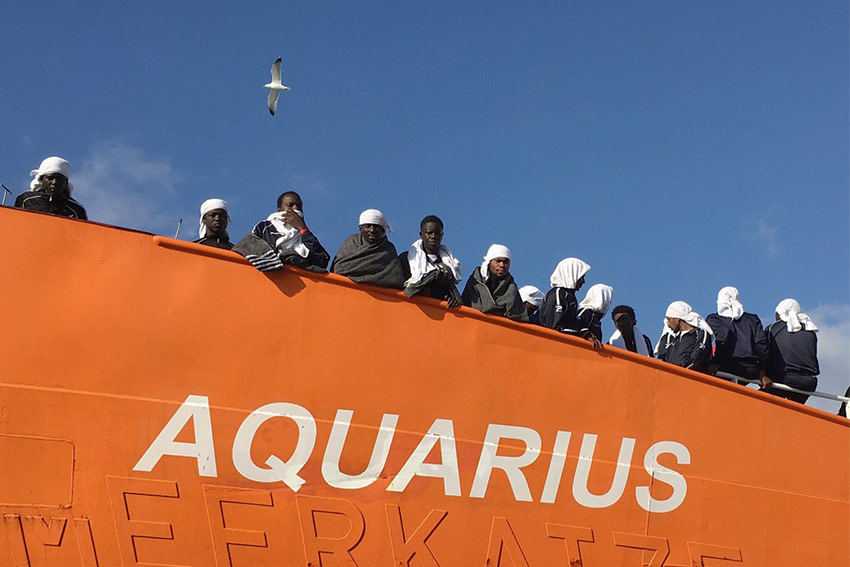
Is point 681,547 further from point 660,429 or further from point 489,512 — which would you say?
point 489,512

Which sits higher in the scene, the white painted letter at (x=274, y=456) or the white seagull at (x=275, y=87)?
the white seagull at (x=275, y=87)

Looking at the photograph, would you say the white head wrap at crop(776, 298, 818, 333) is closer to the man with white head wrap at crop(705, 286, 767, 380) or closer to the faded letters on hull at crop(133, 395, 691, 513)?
the man with white head wrap at crop(705, 286, 767, 380)

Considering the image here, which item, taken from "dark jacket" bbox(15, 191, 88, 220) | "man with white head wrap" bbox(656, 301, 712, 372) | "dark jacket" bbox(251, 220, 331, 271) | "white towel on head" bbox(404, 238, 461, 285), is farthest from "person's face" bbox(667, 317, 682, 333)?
"dark jacket" bbox(15, 191, 88, 220)

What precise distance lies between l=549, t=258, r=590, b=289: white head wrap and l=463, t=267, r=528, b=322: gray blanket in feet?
1.67

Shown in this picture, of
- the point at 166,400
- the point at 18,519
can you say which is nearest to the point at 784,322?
the point at 166,400

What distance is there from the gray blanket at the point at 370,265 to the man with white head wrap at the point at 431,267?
0.37ft

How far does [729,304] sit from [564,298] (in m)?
1.87

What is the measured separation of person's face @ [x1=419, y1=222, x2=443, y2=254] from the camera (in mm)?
5504

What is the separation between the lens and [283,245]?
506cm

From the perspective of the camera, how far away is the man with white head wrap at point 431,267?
5199 millimetres

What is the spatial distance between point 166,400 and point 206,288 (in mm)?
680

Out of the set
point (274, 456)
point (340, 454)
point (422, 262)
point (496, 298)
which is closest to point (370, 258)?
point (422, 262)

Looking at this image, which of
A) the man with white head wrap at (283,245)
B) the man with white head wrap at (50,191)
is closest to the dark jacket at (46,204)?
the man with white head wrap at (50,191)

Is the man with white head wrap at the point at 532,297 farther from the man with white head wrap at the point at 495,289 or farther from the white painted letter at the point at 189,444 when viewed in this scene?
the white painted letter at the point at 189,444
